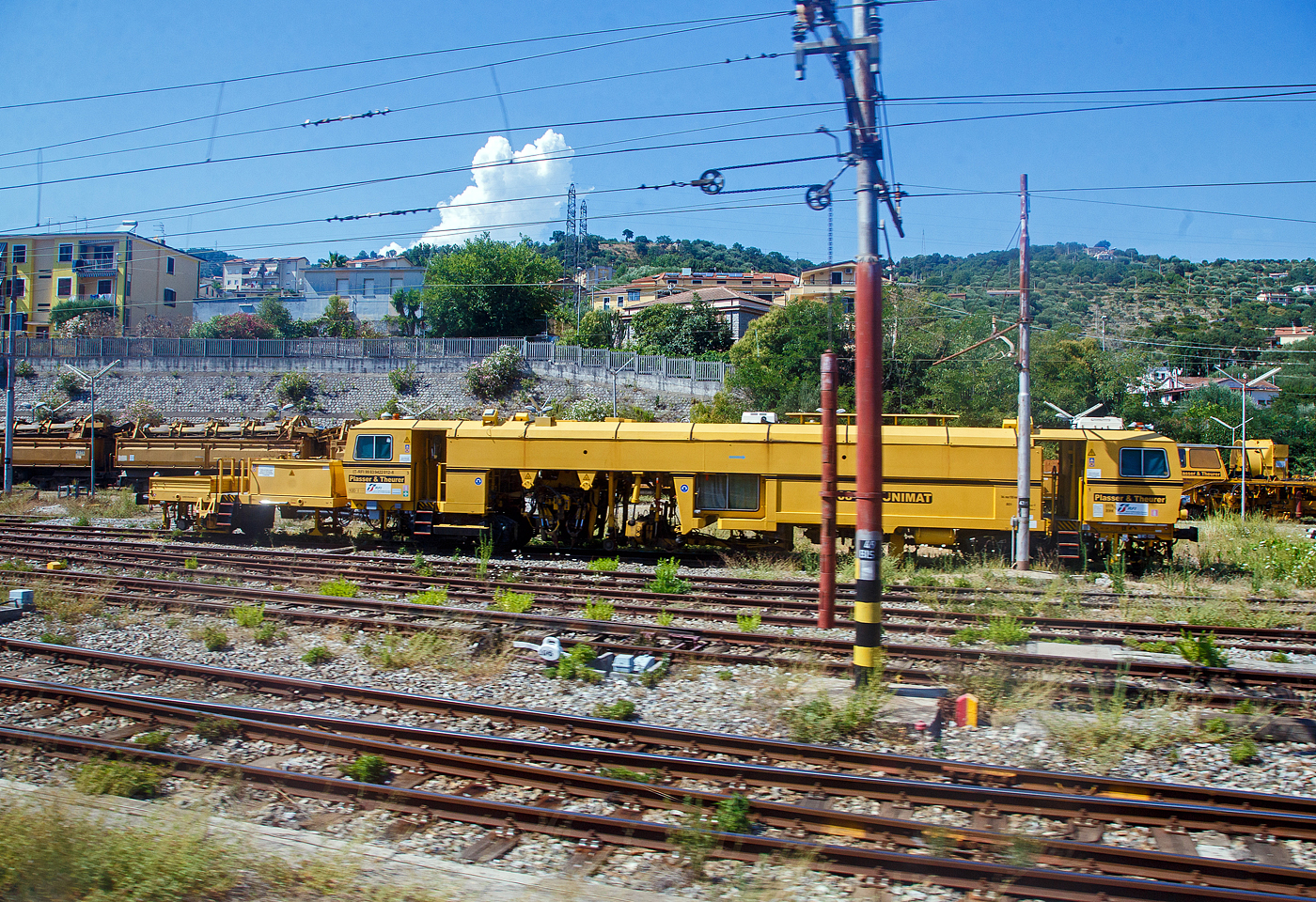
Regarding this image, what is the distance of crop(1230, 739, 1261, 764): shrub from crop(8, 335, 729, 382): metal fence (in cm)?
4339

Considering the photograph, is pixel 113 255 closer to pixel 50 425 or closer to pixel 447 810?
pixel 50 425

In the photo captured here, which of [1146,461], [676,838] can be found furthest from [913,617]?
[676,838]

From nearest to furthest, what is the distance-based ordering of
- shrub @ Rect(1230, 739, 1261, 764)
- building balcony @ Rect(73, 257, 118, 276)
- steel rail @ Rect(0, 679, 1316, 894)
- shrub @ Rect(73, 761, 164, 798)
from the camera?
steel rail @ Rect(0, 679, 1316, 894) → shrub @ Rect(73, 761, 164, 798) → shrub @ Rect(1230, 739, 1261, 764) → building balcony @ Rect(73, 257, 118, 276)

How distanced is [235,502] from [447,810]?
17.5 meters

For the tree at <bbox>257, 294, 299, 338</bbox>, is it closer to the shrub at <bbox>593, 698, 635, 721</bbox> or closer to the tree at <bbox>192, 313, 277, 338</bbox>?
the tree at <bbox>192, 313, 277, 338</bbox>

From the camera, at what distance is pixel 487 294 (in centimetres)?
6134

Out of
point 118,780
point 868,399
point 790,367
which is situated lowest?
point 118,780

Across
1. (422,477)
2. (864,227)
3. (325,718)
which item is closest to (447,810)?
(325,718)

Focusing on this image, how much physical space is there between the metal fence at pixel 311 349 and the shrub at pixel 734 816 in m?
44.0

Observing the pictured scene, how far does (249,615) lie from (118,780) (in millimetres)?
5646

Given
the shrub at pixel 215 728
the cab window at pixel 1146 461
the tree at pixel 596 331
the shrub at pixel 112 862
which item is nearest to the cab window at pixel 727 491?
the cab window at pixel 1146 461


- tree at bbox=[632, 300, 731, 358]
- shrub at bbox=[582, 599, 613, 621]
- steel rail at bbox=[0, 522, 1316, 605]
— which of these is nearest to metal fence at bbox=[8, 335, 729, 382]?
tree at bbox=[632, 300, 731, 358]

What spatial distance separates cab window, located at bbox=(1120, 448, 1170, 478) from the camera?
55.1 ft

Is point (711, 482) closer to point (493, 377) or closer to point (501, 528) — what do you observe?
point (501, 528)
